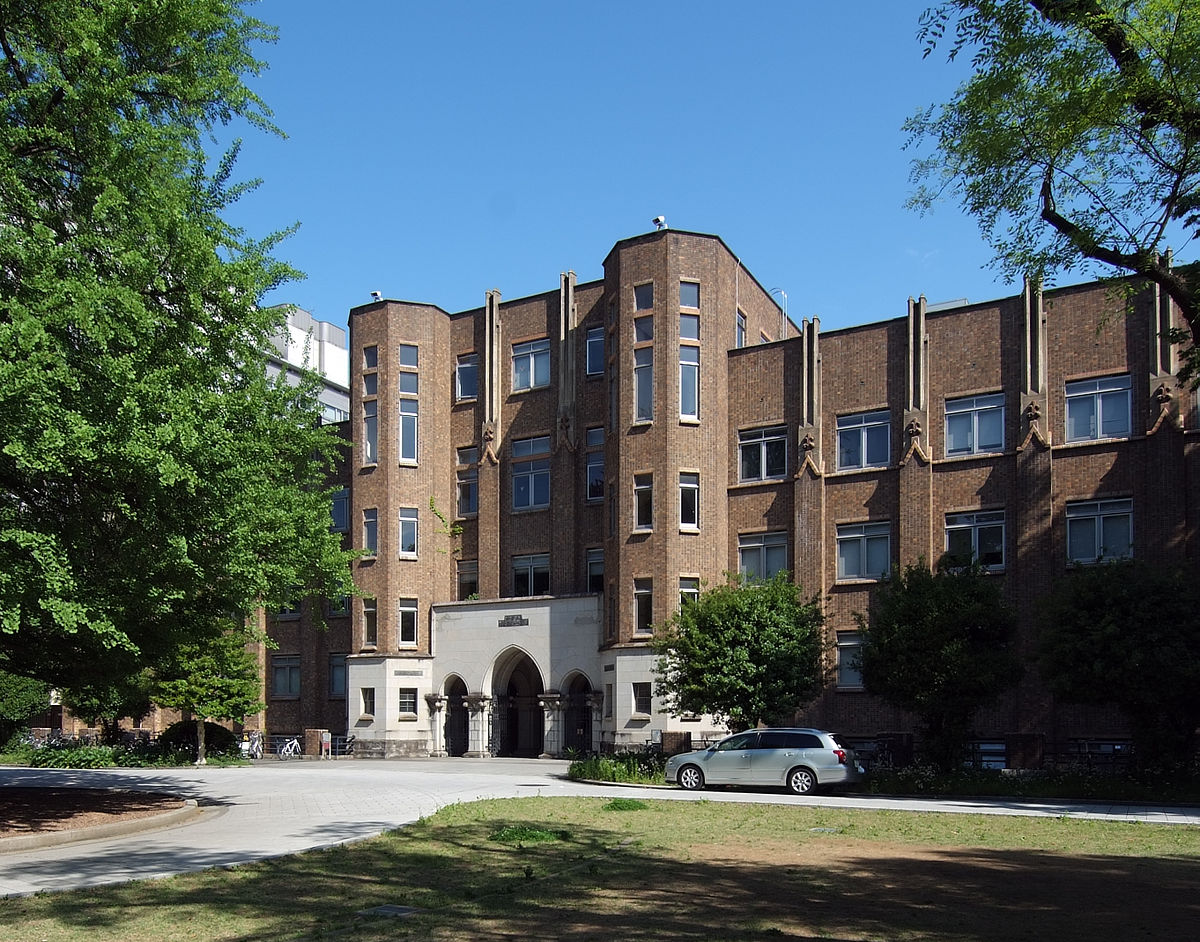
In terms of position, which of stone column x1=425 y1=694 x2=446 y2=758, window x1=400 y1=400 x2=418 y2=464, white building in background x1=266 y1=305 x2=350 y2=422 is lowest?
stone column x1=425 y1=694 x2=446 y2=758

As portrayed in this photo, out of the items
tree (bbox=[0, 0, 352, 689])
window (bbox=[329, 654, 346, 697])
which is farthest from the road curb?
window (bbox=[329, 654, 346, 697])

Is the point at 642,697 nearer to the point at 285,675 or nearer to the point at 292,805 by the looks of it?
the point at 292,805

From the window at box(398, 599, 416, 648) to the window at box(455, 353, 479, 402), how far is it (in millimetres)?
8473

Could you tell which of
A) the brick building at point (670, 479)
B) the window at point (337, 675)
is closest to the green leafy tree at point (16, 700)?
the brick building at point (670, 479)

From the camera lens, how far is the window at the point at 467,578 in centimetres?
4631

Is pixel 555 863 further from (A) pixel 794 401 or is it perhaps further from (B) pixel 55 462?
(A) pixel 794 401

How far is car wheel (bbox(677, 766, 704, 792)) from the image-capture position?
93.5 feet

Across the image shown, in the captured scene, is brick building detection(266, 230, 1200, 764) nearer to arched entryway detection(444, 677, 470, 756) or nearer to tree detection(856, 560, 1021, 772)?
arched entryway detection(444, 677, 470, 756)

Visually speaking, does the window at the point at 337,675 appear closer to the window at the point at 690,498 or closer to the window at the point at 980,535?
the window at the point at 690,498

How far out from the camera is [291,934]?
10.1 metres

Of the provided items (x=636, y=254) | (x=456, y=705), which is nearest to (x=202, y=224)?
(x=636, y=254)

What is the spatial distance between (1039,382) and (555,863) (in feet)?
86.7

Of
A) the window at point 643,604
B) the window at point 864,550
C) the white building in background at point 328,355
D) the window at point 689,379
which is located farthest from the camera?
the white building in background at point 328,355

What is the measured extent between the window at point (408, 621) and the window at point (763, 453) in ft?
46.8
